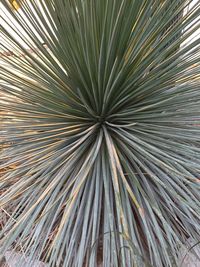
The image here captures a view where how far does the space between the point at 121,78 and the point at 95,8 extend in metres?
0.23

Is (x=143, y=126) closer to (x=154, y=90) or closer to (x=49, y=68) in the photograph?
(x=154, y=90)

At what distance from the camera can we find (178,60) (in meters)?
1.00

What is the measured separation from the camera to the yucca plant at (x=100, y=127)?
0.88 m

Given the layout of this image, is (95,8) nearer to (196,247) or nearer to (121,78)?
(121,78)

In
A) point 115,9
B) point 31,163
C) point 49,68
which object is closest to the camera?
point 115,9

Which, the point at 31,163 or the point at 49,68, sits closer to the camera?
the point at 31,163

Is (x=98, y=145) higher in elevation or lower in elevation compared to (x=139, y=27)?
lower

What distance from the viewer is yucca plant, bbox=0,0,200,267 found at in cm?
88

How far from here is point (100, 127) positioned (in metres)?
1.03

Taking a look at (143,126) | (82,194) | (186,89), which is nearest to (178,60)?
(186,89)

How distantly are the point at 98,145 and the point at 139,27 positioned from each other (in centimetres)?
40

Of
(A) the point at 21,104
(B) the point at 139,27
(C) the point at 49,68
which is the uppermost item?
(B) the point at 139,27

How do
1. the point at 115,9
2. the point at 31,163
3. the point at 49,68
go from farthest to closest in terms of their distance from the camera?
the point at 49,68 < the point at 31,163 < the point at 115,9

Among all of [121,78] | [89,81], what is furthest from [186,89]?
[89,81]
